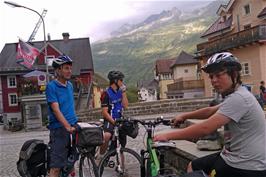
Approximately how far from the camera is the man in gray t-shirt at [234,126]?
348cm

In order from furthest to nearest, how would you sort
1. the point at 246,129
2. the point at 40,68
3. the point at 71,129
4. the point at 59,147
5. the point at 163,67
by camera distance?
the point at 163,67 → the point at 40,68 → the point at 59,147 → the point at 71,129 → the point at 246,129

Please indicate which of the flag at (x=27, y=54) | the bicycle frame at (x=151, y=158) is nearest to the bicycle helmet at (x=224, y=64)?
the bicycle frame at (x=151, y=158)

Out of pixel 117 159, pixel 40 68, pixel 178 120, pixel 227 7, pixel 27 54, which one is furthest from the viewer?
pixel 40 68

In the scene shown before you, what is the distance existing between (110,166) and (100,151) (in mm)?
1018

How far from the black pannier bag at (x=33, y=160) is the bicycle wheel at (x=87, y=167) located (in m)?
0.47

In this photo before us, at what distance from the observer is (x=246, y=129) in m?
3.55

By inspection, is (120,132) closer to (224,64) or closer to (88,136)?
(88,136)

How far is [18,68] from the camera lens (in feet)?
195

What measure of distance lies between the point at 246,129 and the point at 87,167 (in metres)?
3.15

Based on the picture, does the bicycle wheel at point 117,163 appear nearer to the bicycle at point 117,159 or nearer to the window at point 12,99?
the bicycle at point 117,159

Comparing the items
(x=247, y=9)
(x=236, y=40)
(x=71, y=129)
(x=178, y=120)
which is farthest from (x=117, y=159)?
(x=247, y=9)

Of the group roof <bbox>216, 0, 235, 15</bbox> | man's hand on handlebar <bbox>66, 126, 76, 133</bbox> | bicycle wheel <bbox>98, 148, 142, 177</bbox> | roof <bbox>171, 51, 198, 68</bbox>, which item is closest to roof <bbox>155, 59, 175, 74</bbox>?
roof <bbox>171, 51, 198, 68</bbox>

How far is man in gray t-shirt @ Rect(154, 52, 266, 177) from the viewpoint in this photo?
3.48m


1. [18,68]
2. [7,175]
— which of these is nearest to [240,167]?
[7,175]
